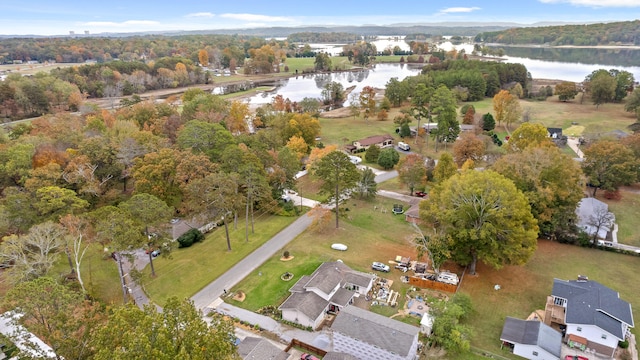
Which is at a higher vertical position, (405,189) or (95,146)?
(95,146)

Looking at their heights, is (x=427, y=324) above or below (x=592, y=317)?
below

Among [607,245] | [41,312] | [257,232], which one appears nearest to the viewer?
[41,312]

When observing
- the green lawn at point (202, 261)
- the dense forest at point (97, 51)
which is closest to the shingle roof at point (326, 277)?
the green lawn at point (202, 261)

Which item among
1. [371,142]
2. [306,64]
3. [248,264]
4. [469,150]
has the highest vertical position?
[306,64]

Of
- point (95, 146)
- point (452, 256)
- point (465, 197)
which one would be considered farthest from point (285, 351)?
point (95, 146)

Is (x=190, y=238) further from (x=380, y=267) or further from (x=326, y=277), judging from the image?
(x=380, y=267)

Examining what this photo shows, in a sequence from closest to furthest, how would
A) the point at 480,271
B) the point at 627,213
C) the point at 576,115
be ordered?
the point at 480,271, the point at 627,213, the point at 576,115

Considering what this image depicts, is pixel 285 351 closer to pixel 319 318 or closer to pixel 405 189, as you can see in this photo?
pixel 319 318

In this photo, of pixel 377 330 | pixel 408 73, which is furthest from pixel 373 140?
pixel 408 73
